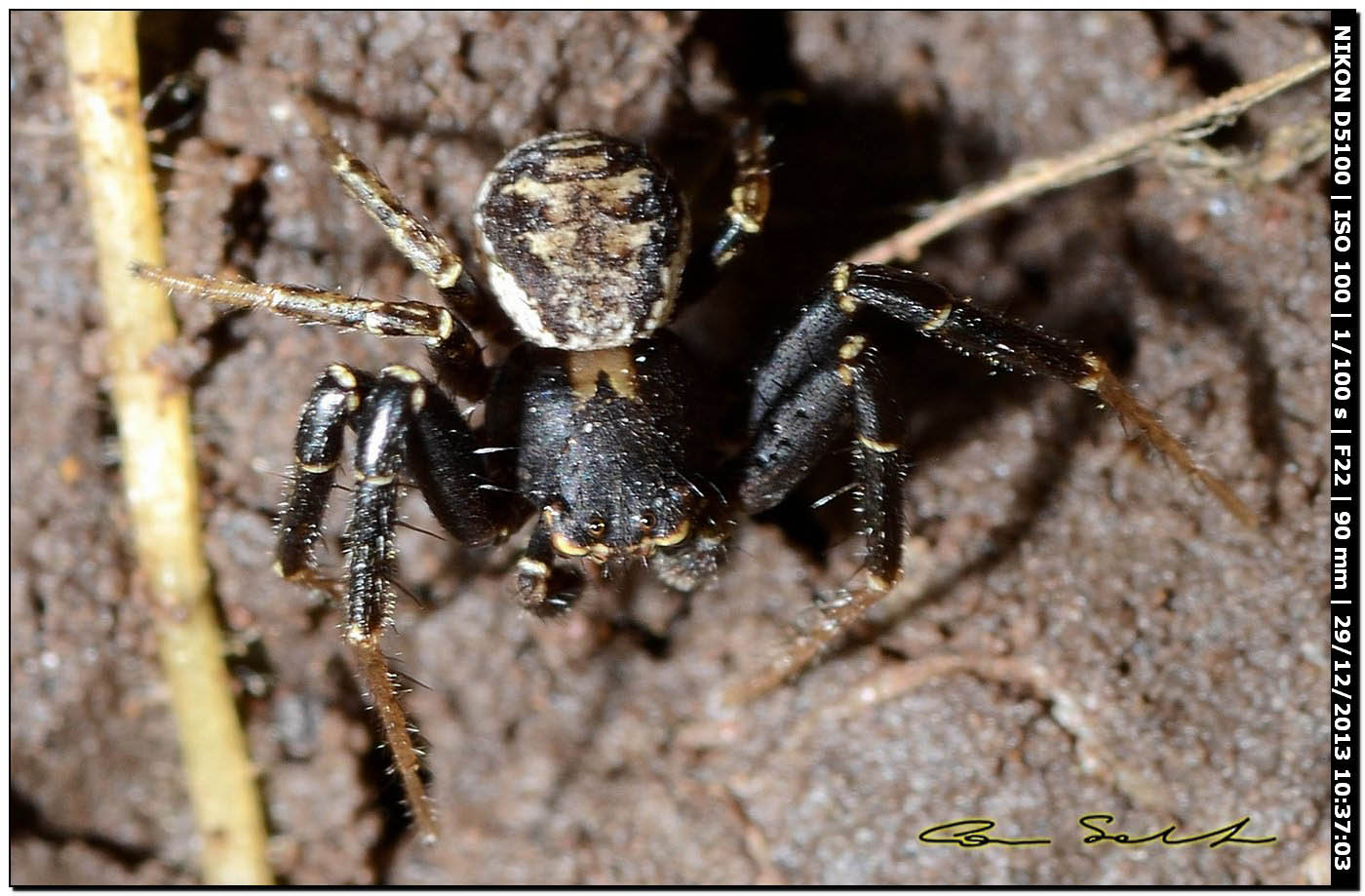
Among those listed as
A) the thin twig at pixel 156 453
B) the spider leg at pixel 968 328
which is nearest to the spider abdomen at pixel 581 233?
the spider leg at pixel 968 328

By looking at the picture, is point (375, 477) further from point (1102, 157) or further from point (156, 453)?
point (1102, 157)

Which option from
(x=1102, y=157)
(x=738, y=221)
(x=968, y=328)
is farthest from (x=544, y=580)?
(x=1102, y=157)

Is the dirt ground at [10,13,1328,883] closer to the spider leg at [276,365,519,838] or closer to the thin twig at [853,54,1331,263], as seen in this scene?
Result: the thin twig at [853,54,1331,263]

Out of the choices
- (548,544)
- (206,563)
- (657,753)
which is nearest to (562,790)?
(657,753)

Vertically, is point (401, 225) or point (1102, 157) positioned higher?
point (1102, 157)

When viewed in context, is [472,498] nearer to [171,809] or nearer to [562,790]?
[562,790]

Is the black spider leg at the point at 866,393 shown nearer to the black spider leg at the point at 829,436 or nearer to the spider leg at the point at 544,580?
the black spider leg at the point at 829,436
